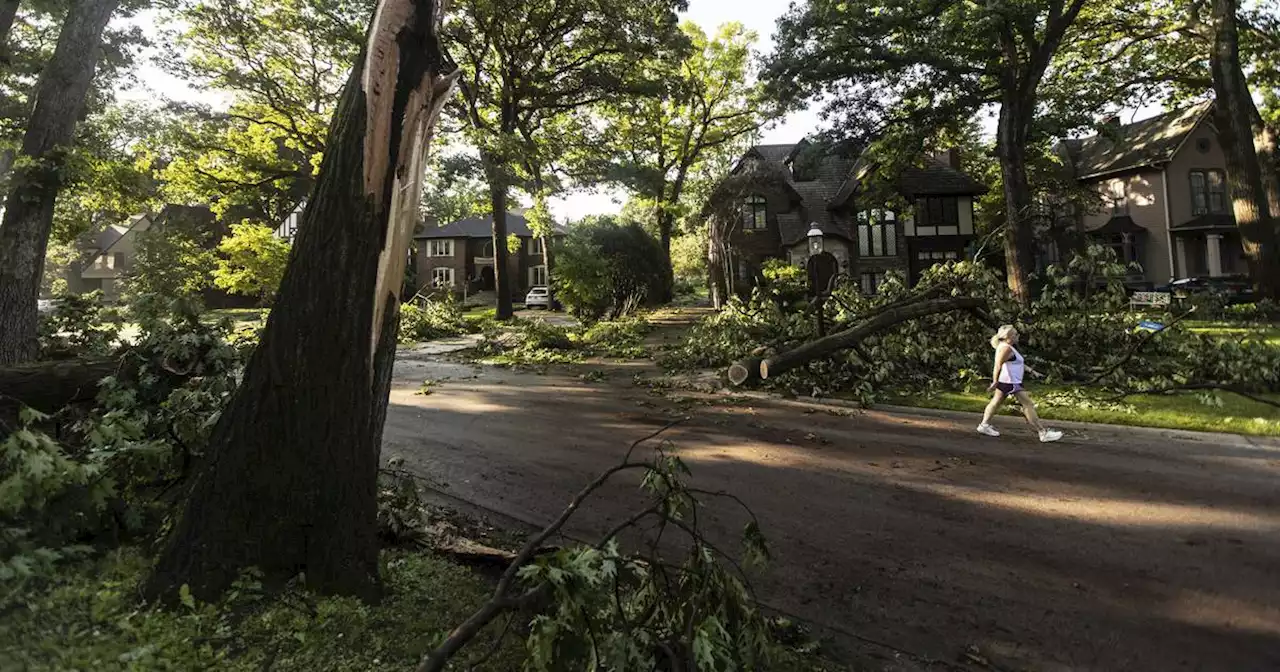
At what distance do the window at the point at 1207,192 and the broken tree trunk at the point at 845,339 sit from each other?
30.9m

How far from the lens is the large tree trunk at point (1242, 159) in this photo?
17.2 metres

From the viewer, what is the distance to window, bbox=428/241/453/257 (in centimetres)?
5319

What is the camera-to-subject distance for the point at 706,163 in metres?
40.5

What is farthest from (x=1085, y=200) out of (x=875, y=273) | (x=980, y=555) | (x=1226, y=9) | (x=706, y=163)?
(x=980, y=555)

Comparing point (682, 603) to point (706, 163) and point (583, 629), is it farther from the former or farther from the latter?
point (706, 163)

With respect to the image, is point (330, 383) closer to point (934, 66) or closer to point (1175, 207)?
point (934, 66)

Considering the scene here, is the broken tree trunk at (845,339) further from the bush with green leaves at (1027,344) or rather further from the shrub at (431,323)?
the shrub at (431,323)

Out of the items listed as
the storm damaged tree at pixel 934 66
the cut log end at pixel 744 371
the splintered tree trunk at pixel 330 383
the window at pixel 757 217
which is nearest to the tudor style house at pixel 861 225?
the window at pixel 757 217

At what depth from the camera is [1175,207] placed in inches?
1277

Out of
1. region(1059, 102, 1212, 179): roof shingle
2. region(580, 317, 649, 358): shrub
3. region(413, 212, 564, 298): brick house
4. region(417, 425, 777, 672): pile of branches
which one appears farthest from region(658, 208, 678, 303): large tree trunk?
region(417, 425, 777, 672): pile of branches

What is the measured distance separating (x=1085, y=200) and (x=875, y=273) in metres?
9.73

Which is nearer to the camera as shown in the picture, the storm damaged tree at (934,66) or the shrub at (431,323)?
the storm damaged tree at (934,66)

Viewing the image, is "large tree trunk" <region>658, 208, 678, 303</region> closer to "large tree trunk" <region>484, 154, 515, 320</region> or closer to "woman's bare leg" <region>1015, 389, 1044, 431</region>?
"large tree trunk" <region>484, 154, 515, 320</region>

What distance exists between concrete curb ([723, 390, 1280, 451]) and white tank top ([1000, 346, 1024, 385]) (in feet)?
3.06
